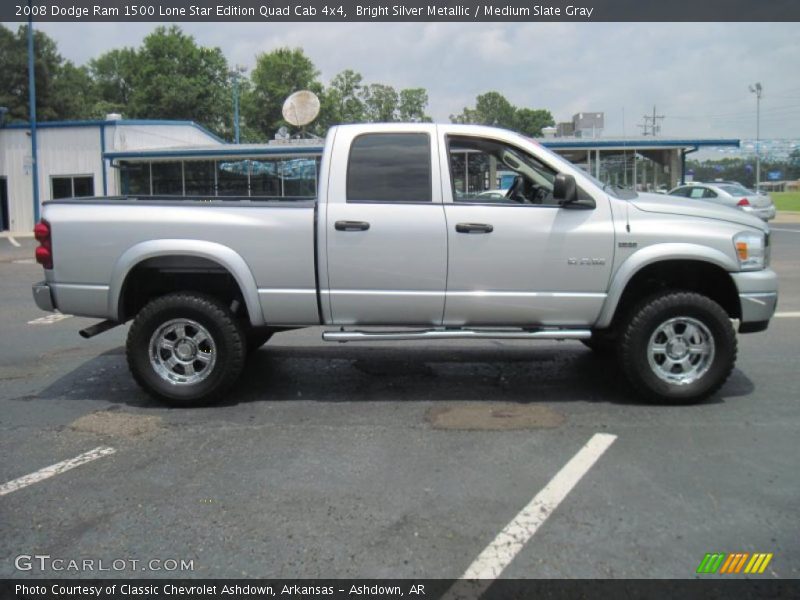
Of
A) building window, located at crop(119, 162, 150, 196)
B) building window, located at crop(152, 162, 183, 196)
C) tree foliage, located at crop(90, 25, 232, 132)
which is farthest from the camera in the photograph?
tree foliage, located at crop(90, 25, 232, 132)

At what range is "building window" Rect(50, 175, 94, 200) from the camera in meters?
31.7

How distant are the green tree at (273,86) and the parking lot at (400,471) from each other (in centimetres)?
7034

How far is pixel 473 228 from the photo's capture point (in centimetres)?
517

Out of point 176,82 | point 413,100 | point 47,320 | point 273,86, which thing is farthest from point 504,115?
point 47,320

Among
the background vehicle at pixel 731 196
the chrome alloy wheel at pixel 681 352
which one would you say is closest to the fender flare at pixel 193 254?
the chrome alloy wheel at pixel 681 352

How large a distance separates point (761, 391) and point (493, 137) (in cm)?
295

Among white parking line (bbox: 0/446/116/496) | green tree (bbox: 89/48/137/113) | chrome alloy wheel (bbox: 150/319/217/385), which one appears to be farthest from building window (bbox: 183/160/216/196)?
green tree (bbox: 89/48/137/113)

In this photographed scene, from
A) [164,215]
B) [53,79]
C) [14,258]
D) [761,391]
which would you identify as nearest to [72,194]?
[14,258]

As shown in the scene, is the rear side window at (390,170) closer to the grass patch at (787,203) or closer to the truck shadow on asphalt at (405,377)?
the truck shadow on asphalt at (405,377)

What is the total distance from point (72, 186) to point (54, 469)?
102ft

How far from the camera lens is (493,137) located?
5.43 metres

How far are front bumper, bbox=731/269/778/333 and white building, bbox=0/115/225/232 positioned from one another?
29.7m

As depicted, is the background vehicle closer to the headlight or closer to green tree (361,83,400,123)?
the headlight

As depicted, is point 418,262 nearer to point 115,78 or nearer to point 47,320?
point 47,320
